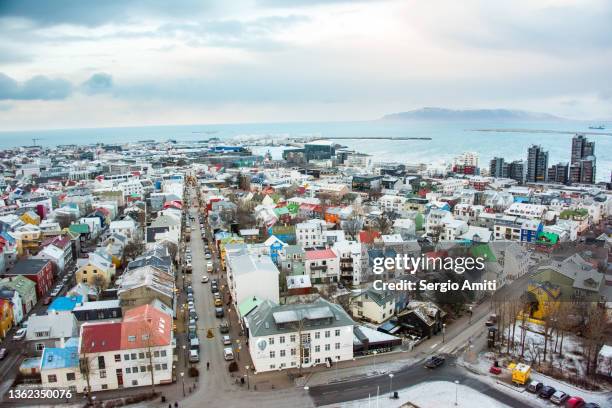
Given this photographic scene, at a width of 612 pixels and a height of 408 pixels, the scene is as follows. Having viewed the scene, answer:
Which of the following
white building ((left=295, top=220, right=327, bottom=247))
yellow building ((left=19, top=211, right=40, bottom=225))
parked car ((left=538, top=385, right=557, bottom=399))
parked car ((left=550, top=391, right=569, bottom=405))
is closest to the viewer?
parked car ((left=550, top=391, right=569, bottom=405))

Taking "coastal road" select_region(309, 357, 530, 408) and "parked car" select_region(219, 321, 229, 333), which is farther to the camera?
"parked car" select_region(219, 321, 229, 333)

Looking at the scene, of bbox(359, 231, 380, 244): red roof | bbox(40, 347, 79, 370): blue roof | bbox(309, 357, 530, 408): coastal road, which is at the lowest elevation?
bbox(309, 357, 530, 408): coastal road

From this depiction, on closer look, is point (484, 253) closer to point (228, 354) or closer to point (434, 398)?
point (434, 398)

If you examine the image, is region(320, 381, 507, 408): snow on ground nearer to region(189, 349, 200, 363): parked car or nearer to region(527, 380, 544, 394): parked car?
region(527, 380, 544, 394): parked car

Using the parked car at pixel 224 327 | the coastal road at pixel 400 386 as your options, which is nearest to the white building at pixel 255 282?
the parked car at pixel 224 327

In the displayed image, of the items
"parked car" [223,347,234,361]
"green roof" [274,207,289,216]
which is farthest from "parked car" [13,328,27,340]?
"green roof" [274,207,289,216]

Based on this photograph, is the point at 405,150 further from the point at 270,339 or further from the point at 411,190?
the point at 270,339

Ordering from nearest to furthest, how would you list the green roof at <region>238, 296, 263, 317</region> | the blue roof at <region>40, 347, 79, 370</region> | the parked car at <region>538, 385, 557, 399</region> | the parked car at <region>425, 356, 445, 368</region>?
the parked car at <region>538, 385, 557, 399</region> < the blue roof at <region>40, 347, 79, 370</region> < the parked car at <region>425, 356, 445, 368</region> < the green roof at <region>238, 296, 263, 317</region>
